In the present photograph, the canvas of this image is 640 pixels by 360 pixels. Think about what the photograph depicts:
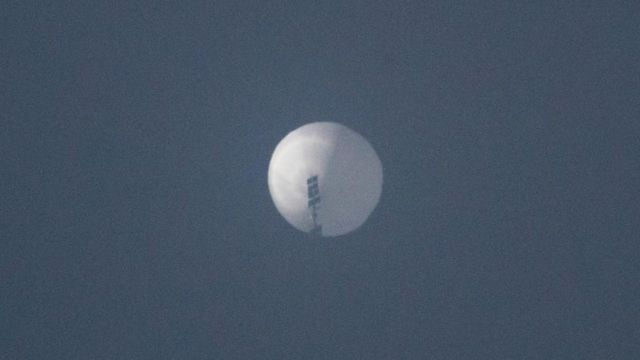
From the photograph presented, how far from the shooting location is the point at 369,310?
9.13 m

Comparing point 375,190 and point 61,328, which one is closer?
point 61,328

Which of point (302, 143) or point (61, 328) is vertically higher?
point (302, 143)

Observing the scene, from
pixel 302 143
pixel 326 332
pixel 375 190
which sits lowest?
pixel 326 332

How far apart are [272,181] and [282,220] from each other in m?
0.55

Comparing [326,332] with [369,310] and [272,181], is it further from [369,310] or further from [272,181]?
[272,181]

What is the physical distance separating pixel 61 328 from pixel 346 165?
409 cm

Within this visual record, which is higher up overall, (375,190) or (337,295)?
(375,190)

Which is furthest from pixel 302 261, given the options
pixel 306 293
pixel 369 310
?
pixel 369 310

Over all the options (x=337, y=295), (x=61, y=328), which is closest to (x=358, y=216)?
(x=337, y=295)

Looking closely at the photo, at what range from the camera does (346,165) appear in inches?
396

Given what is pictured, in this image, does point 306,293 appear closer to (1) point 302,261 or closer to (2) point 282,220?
(1) point 302,261

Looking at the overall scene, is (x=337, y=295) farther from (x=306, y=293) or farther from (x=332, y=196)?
(x=332, y=196)

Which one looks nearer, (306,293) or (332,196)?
(306,293)

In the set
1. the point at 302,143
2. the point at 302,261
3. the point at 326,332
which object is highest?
the point at 302,143
